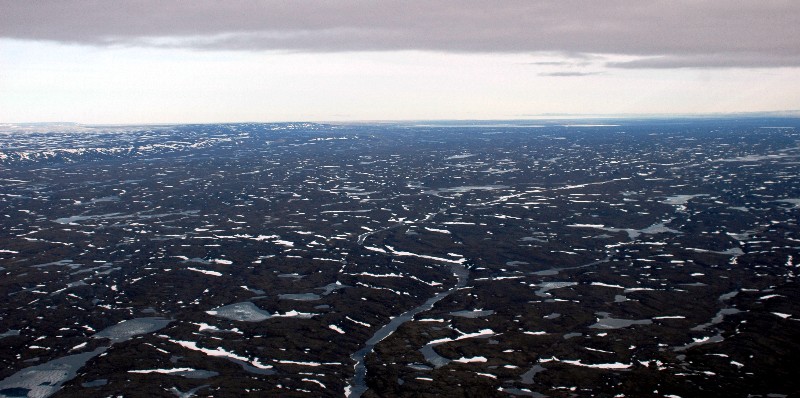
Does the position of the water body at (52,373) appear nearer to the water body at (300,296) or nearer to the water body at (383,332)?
the water body at (300,296)

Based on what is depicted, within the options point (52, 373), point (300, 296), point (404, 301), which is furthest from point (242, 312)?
point (52, 373)

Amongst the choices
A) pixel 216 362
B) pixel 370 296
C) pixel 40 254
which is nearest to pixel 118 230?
pixel 40 254

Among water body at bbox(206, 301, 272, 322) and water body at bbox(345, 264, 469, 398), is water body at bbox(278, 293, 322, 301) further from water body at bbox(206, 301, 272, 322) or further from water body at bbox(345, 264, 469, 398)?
water body at bbox(345, 264, 469, 398)

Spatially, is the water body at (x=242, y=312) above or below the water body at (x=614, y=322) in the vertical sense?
below

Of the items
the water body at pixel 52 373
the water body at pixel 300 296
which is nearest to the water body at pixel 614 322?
the water body at pixel 300 296

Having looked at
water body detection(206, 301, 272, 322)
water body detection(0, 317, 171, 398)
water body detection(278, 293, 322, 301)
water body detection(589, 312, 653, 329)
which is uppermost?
water body detection(0, 317, 171, 398)

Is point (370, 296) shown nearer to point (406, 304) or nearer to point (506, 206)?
point (406, 304)

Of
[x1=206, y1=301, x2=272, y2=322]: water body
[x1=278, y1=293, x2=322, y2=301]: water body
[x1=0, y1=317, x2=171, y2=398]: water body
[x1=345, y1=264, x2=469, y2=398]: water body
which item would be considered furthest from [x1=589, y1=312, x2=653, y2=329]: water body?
[x1=0, y1=317, x2=171, y2=398]: water body

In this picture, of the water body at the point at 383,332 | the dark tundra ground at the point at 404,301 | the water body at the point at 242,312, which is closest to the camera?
the water body at the point at 383,332
